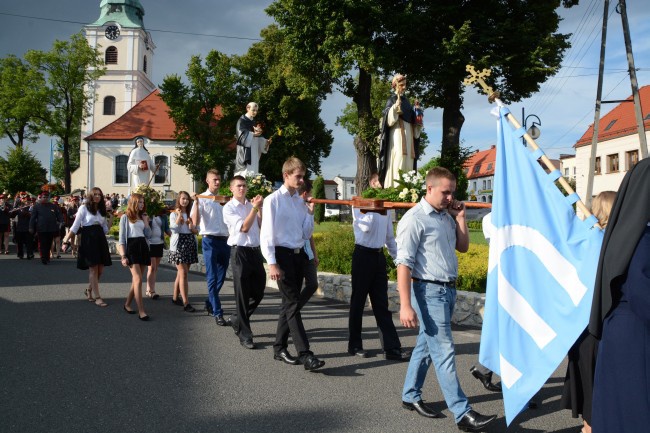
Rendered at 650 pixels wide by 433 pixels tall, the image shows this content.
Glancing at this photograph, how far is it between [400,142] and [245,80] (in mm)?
36986

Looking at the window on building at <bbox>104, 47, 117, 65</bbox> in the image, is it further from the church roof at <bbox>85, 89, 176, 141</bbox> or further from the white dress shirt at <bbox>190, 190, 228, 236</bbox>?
the white dress shirt at <bbox>190, 190, 228, 236</bbox>

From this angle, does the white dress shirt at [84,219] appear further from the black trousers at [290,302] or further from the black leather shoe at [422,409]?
the black leather shoe at [422,409]

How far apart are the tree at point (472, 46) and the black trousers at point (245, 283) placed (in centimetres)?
1665

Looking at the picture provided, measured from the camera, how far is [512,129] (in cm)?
437

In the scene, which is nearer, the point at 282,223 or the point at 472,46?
the point at 282,223

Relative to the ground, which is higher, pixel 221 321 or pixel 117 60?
pixel 117 60

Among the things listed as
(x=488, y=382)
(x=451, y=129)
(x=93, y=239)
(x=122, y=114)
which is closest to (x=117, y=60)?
(x=122, y=114)

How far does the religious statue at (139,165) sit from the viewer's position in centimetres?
1975

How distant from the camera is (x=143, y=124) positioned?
58375 mm

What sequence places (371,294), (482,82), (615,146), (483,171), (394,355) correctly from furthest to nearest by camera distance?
1. (483,171)
2. (615,146)
3. (371,294)
4. (394,355)
5. (482,82)

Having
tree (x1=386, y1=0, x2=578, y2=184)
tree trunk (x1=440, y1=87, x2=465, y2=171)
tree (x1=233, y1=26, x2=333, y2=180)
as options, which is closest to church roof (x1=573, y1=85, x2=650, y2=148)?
tree (x1=233, y1=26, x2=333, y2=180)

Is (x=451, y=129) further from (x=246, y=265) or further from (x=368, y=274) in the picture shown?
(x=246, y=265)

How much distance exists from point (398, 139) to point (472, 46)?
1280 centimetres

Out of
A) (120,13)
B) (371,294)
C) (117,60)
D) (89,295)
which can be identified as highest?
(120,13)
